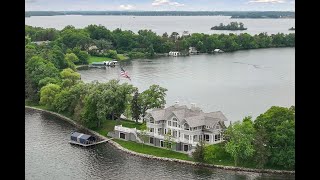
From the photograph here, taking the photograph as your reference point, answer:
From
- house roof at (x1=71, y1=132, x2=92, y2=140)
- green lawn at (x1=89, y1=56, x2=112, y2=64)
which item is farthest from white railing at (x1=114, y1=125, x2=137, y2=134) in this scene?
green lawn at (x1=89, y1=56, x2=112, y2=64)

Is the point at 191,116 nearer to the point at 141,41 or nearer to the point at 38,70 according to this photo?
the point at 38,70

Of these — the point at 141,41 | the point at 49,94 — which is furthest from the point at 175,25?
the point at 49,94

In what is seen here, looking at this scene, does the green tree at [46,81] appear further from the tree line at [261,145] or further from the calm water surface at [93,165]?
the tree line at [261,145]

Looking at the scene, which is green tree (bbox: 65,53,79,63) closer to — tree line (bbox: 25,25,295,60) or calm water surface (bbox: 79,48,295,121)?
calm water surface (bbox: 79,48,295,121)

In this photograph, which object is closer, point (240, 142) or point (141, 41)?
point (240, 142)
